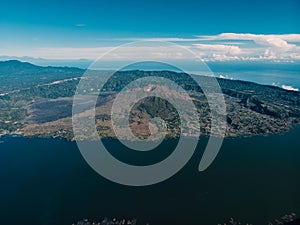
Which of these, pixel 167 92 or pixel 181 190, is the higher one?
pixel 167 92

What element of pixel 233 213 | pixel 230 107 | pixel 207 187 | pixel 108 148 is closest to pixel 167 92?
pixel 230 107

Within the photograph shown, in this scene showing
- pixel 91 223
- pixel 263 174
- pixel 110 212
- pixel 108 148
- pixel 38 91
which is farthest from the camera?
pixel 38 91

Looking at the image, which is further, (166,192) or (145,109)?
(145,109)

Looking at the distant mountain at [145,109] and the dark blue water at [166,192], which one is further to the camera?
the distant mountain at [145,109]

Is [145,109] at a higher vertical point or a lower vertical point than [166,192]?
higher

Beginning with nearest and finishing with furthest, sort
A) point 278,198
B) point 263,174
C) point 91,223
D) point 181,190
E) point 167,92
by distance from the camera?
point 91,223 < point 278,198 < point 181,190 < point 263,174 < point 167,92

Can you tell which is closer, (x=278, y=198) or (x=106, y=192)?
(x=278, y=198)

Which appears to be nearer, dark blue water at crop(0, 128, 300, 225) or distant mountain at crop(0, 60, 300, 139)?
dark blue water at crop(0, 128, 300, 225)

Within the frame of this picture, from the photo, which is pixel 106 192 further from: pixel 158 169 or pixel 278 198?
pixel 278 198
